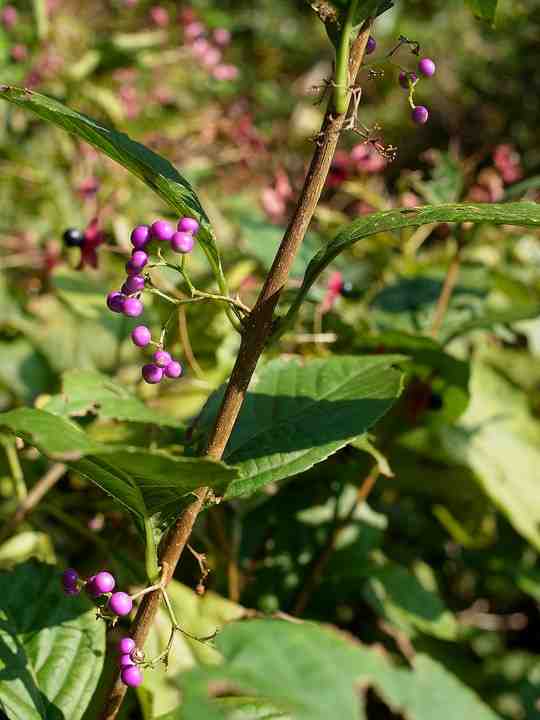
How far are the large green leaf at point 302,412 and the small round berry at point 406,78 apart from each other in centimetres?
30

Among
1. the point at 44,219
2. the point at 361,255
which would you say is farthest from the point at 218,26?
the point at 361,255

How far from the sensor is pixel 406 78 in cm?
78

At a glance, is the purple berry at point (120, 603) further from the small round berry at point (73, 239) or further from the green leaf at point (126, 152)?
the small round berry at point (73, 239)

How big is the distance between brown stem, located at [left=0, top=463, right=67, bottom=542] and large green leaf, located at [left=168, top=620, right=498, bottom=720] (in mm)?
758

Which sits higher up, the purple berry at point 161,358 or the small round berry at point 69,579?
the purple berry at point 161,358

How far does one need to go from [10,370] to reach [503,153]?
120 centimetres

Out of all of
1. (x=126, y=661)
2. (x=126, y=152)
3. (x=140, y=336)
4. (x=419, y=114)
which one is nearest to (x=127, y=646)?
(x=126, y=661)

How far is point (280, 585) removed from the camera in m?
1.30

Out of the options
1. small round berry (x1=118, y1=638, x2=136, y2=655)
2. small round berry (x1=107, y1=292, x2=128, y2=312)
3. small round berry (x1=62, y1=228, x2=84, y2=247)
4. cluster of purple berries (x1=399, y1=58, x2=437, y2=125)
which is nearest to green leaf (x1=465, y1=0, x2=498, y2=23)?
cluster of purple berries (x1=399, y1=58, x2=437, y2=125)

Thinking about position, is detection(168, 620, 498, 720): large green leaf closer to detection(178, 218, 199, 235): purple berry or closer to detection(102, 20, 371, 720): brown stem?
detection(102, 20, 371, 720): brown stem

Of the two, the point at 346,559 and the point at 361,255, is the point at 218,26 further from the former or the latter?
the point at 346,559

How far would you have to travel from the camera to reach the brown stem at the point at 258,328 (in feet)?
2.33

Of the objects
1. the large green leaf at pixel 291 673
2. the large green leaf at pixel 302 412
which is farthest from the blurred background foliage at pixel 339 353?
the large green leaf at pixel 291 673

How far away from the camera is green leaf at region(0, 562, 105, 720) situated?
0.81 m
